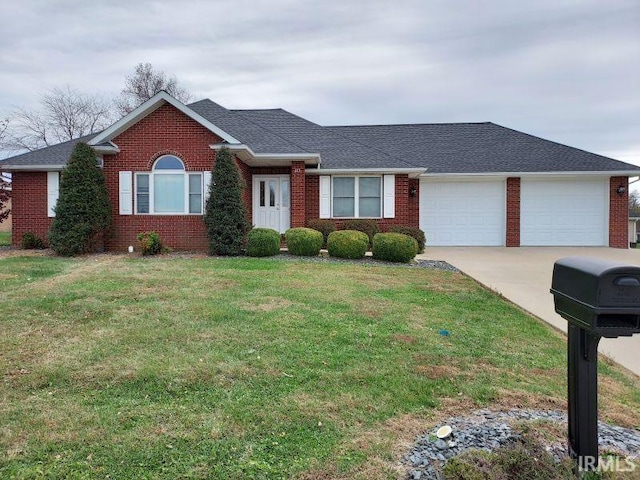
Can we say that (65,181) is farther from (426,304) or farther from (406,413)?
(406,413)

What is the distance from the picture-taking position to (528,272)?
32.7 feet

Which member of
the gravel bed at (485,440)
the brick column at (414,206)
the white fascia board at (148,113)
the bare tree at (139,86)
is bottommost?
the gravel bed at (485,440)

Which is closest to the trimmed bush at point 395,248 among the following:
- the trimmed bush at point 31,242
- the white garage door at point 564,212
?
the white garage door at point 564,212

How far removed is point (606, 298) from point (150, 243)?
36.1 feet

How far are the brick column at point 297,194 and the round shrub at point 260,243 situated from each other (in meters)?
2.69

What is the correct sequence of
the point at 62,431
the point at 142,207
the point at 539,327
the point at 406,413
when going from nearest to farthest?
the point at 62,431
the point at 406,413
the point at 539,327
the point at 142,207

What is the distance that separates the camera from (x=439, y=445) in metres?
2.60

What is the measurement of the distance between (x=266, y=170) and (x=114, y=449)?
12893 mm

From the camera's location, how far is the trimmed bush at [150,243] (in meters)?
11.1

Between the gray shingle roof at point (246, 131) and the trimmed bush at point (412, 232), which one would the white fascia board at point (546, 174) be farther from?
the gray shingle roof at point (246, 131)

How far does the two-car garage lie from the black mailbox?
14.7m

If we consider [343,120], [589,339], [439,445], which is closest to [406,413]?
[439,445]

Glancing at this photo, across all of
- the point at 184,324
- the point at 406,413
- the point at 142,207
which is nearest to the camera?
the point at 406,413

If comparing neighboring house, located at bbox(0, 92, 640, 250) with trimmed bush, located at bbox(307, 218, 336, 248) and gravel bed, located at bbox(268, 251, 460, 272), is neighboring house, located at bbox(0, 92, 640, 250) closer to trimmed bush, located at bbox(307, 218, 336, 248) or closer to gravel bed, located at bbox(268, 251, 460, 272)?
trimmed bush, located at bbox(307, 218, 336, 248)
